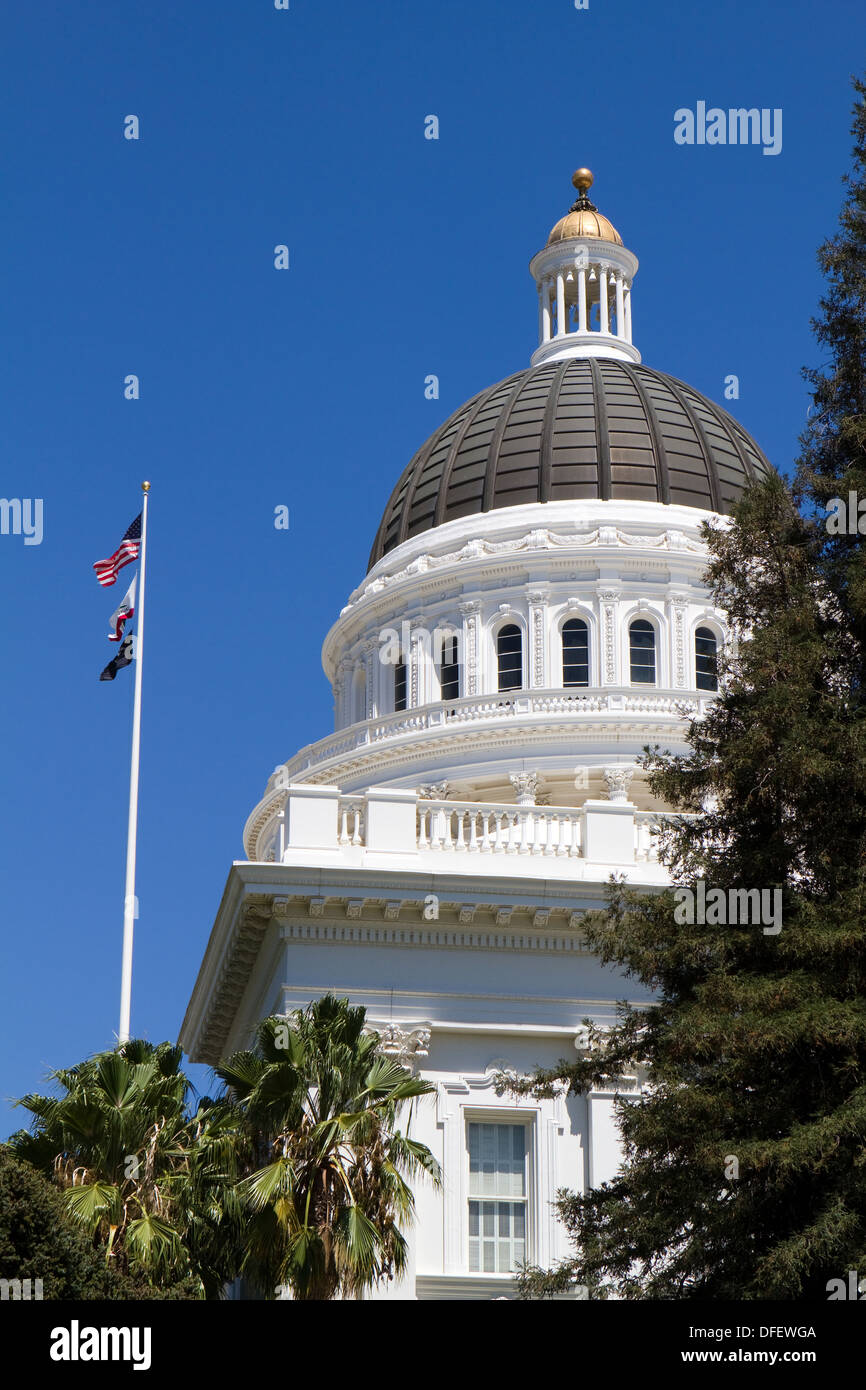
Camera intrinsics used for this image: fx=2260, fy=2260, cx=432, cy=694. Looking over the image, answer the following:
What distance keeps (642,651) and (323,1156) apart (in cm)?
3046

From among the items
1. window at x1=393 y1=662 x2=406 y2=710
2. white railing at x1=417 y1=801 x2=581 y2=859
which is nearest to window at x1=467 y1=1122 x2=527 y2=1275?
white railing at x1=417 y1=801 x2=581 y2=859

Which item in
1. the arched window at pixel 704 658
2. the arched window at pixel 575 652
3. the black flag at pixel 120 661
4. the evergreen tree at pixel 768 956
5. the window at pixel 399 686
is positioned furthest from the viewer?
the window at pixel 399 686

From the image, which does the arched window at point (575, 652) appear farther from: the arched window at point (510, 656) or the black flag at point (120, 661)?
the black flag at point (120, 661)

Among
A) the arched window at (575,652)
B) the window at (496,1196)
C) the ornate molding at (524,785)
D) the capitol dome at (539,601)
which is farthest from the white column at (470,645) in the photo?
the window at (496,1196)

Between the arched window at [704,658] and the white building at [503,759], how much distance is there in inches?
3.4

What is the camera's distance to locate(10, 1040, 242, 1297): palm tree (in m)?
26.2

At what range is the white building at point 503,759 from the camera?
106 ft

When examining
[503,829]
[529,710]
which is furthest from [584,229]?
[503,829]

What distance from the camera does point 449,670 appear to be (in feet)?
184

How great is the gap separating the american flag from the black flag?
5.42ft

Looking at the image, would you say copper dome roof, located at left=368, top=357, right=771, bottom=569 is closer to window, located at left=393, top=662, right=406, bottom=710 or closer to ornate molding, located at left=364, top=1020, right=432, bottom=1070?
window, located at left=393, top=662, right=406, bottom=710

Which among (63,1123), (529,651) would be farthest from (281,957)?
(529,651)
